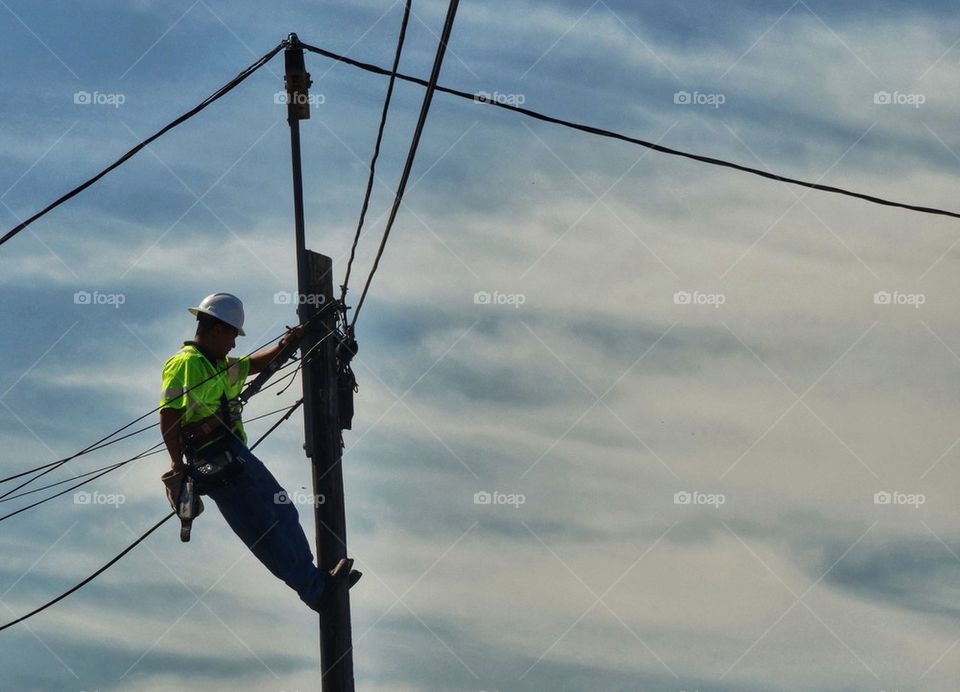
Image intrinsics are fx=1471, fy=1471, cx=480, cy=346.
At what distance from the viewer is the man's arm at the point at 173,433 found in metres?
9.02

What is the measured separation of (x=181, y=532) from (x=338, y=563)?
3.19 ft

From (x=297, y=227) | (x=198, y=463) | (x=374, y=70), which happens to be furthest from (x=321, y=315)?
(x=374, y=70)

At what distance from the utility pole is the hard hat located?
0.44m

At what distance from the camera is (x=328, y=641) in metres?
9.02

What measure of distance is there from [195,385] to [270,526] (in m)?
1.02

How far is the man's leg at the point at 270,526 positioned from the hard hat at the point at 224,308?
90cm

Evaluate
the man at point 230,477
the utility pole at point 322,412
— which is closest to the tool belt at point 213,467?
the man at point 230,477

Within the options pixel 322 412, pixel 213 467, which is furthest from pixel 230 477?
pixel 322 412

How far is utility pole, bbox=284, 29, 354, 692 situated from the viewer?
29.6 ft

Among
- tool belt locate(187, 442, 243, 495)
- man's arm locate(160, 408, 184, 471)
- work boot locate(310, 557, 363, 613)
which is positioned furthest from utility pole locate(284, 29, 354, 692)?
man's arm locate(160, 408, 184, 471)

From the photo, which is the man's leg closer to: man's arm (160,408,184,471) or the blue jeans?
the blue jeans

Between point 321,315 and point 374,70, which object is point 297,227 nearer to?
point 321,315

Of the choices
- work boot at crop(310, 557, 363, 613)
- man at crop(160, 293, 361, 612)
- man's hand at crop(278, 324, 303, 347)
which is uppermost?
man's hand at crop(278, 324, 303, 347)

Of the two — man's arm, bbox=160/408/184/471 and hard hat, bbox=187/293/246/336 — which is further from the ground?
hard hat, bbox=187/293/246/336
